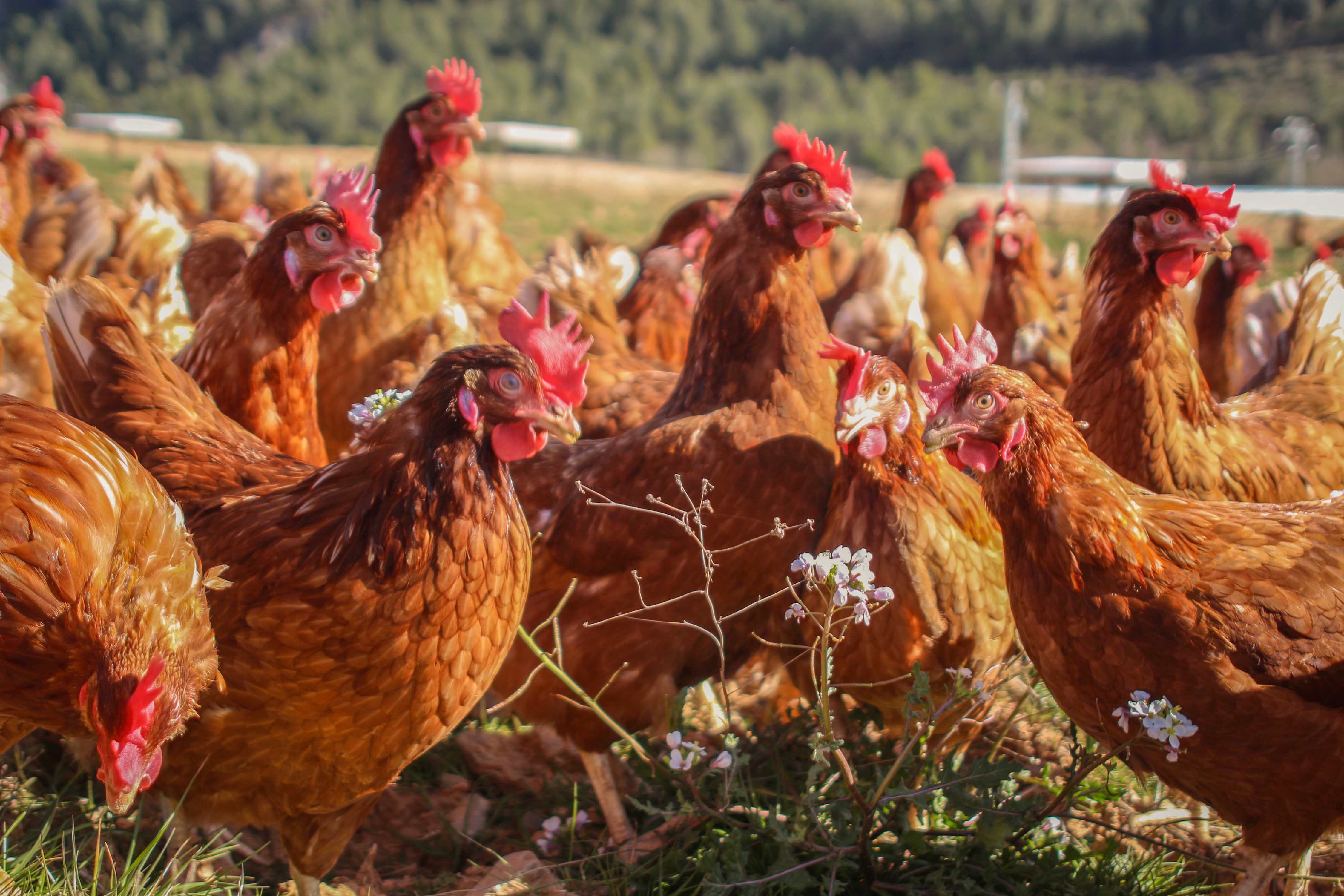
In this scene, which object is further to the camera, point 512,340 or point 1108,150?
point 1108,150

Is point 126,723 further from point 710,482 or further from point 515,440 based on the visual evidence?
point 710,482

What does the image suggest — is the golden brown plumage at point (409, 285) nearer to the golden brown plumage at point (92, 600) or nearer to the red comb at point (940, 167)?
the golden brown plumage at point (92, 600)

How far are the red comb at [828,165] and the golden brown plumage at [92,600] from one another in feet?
6.46

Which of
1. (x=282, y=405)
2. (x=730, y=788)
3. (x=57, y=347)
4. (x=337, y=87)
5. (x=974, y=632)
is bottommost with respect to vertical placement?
(x=730, y=788)

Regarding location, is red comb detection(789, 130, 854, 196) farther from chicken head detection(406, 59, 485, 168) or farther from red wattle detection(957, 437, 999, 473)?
chicken head detection(406, 59, 485, 168)

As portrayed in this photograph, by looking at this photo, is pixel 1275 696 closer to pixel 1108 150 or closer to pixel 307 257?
pixel 307 257

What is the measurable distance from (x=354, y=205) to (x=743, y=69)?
44.3 m

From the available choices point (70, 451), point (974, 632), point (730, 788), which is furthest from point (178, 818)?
point (974, 632)

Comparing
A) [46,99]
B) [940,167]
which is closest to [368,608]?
[940,167]

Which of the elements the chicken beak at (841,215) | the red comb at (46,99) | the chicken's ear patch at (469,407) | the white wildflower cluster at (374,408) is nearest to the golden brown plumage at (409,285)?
the white wildflower cluster at (374,408)

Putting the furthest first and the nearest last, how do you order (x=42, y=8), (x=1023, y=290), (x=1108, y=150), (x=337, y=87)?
(x=42, y=8)
(x=337, y=87)
(x=1108, y=150)
(x=1023, y=290)

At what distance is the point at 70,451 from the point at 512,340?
0.87 meters

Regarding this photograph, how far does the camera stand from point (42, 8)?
136 ft

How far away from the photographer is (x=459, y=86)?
14.8ft
